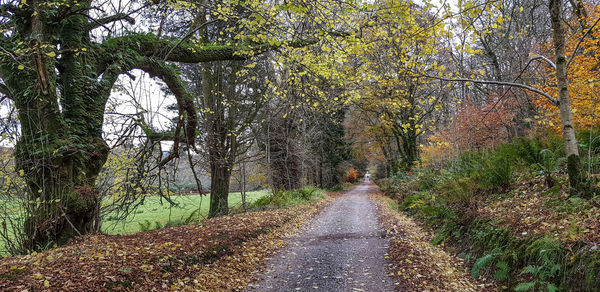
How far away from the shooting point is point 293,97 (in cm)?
1087

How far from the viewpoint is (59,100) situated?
5227 mm

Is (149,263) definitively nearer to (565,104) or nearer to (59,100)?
(59,100)

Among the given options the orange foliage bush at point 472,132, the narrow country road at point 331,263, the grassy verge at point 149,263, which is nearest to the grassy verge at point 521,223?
the narrow country road at point 331,263

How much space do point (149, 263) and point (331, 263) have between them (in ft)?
9.42

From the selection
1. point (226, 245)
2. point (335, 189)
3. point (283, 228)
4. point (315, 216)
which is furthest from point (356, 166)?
point (226, 245)

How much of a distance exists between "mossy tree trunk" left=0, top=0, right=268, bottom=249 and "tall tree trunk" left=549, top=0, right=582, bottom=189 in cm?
693

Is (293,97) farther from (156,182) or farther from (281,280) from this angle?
(281,280)

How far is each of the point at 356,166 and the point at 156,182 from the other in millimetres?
32939

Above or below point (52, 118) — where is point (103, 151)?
below

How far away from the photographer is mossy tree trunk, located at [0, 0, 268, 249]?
15.0 feet

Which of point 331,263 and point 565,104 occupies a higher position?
point 565,104

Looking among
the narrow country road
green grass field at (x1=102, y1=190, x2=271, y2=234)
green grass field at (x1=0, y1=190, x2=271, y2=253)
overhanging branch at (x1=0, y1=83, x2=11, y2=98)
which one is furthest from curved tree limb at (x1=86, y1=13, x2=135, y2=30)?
the narrow country road

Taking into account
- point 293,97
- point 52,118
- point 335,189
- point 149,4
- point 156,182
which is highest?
point 149,4

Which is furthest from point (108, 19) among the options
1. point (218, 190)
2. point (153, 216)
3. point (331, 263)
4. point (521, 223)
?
→ point (153, 216)
